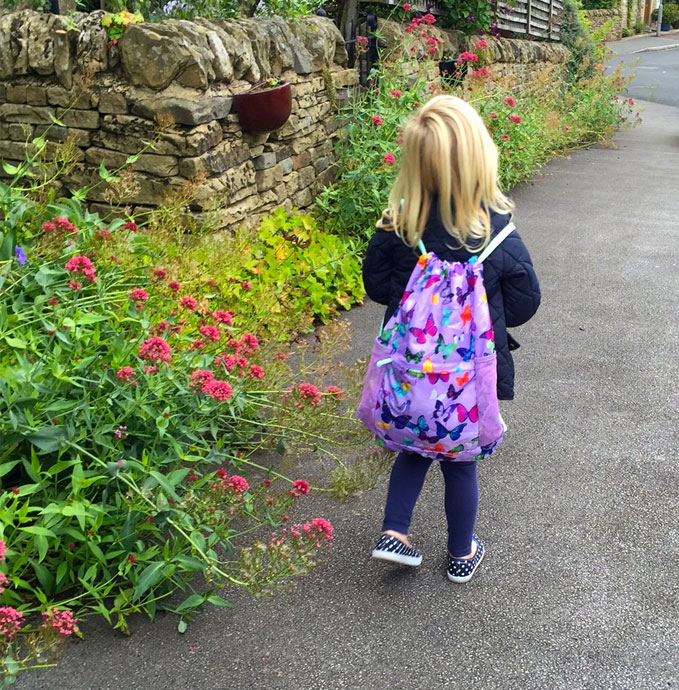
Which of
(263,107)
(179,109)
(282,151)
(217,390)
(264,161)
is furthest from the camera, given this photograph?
(282,151)

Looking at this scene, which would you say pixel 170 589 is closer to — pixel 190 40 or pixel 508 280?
pixel 508 280

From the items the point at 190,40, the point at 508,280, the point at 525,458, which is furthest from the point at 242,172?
the point at 508,280

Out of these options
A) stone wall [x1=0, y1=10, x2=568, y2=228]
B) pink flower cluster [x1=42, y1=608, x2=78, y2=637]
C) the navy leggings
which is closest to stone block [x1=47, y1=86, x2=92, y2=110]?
stone wall [x1=0, y1=10, x2=568, y2=228]

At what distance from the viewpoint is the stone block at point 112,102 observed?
485cm

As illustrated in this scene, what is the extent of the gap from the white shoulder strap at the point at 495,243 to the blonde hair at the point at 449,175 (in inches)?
0.9

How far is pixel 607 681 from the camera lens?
8.09 feet

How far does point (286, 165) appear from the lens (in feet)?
19.4

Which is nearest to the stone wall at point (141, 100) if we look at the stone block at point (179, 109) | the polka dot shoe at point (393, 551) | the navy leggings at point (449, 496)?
the stone block at point (179, 109)

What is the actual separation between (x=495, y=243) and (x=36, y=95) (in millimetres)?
3446

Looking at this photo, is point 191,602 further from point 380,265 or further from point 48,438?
point 380,265

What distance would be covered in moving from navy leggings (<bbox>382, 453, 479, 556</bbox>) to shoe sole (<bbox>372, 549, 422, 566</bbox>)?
0.08 meters

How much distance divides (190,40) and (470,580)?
3439 mm

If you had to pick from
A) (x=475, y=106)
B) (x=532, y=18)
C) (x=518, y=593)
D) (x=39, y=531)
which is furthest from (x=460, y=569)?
(x=532, y=18)

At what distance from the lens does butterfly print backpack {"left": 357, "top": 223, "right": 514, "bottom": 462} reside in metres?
2.62
